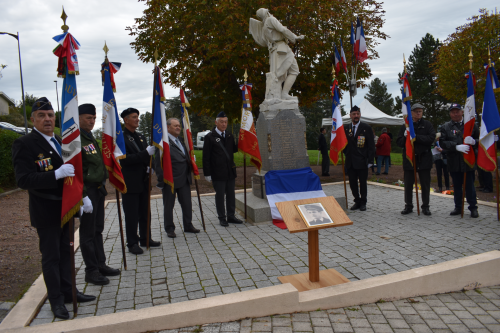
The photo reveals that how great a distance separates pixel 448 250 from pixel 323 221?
7.85 ft

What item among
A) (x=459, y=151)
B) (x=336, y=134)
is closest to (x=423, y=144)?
(x=459, y=151)

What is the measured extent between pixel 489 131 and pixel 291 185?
12.5 ft

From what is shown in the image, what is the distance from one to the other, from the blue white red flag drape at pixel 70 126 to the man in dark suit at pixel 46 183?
0.12 meters

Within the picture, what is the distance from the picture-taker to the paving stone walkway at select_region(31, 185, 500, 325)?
376cm

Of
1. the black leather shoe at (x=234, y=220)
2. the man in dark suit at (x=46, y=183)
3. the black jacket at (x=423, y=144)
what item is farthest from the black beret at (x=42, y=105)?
the black jacket at (x=423, y=144)

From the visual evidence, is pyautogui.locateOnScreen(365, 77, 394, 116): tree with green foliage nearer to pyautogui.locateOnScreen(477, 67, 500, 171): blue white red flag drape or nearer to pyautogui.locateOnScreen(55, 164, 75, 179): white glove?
pyautogui.locateOnScreen(477, 67, 500, 171): blue white red flag drape

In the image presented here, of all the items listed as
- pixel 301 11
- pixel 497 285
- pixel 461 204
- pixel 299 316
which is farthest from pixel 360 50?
pixel 299 316

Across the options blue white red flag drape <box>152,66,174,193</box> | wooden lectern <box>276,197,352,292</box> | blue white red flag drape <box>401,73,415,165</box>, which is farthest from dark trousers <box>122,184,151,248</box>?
blue white red flag drape <box>401,73,415,165</box>

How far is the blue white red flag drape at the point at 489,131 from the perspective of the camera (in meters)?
6.09

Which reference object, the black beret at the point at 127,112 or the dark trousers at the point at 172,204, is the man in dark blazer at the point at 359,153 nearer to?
the dark trousers at the point at 172,204

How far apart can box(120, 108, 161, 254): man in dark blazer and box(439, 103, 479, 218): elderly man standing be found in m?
5.53

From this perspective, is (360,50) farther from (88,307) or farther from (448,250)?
(88,307)

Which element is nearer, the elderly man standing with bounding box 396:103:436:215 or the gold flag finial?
the gold flag finial

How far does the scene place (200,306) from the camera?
10.1 ft
